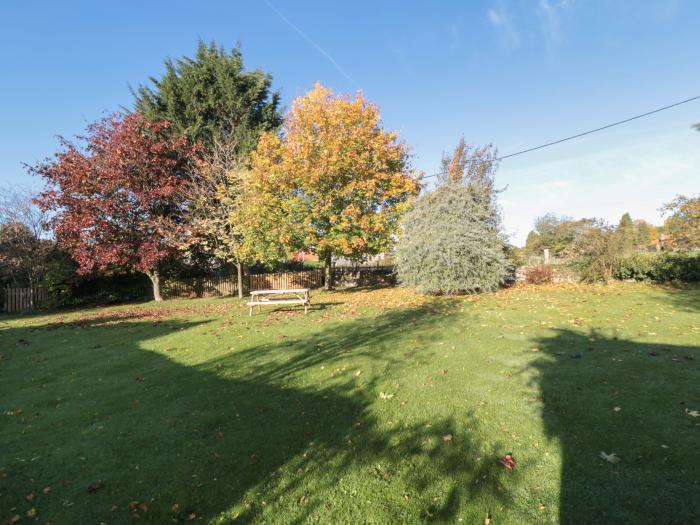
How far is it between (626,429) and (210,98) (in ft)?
81.8

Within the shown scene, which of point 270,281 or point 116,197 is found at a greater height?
point 116,197

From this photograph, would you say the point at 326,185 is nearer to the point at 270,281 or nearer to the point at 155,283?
the point at 270,281

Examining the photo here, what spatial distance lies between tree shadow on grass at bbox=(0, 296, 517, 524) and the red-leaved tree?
40.2ft

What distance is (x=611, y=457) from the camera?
3.19 metres

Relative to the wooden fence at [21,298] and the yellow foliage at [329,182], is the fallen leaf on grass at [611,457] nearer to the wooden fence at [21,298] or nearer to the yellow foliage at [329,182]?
the yellow foliage at [329,182]

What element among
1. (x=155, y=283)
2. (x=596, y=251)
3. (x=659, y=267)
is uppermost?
(x=596, y=251)

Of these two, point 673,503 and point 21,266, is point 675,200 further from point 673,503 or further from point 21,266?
point 21,266

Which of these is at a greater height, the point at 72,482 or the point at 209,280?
the point at 209,280

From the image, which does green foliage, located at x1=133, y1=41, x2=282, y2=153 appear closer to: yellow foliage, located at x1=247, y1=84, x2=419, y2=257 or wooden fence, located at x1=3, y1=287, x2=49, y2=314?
yellow foliage, located at x1=247, y1=84, x2=419, y2=257

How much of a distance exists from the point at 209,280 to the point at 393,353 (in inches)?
673

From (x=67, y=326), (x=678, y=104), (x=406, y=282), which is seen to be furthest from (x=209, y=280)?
(x=678, y=104)

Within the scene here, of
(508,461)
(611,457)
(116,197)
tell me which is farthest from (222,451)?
(116,197)

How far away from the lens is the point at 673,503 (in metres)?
2.62

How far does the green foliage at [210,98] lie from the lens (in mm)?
→ 22109
